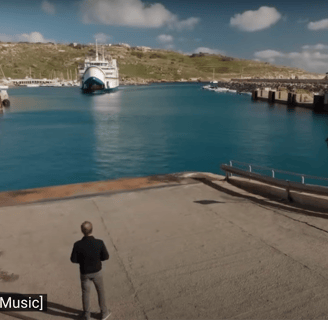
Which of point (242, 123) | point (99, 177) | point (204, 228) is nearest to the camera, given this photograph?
point (204, 228)

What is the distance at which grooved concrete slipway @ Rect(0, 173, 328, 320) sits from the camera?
4859 millimetres

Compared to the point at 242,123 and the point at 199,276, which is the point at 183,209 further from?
the point at 242,123

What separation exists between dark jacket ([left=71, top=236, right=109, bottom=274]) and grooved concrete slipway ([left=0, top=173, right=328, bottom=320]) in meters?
0.90

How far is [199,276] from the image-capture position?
5.61m

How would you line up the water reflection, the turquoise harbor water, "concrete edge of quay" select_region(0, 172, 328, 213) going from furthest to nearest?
the water reflection < the turquoise harbor water < "concrete edge of quay" select_region(0, 172, 328, 213)

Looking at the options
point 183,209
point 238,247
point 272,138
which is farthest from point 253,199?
point 272,138

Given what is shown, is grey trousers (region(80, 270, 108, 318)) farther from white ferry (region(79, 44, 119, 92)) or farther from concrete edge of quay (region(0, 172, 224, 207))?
white ferry (region(79, 44, 119, 92))

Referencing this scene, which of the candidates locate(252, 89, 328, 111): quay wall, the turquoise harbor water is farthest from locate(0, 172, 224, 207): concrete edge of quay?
locate(252, 89, 328, 111): quay wall

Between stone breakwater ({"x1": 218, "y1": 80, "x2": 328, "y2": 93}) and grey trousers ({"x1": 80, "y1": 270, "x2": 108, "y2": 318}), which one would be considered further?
stone breakwater ({"x1": 218, "y1": 80, "x2": 328, "y2": 93})

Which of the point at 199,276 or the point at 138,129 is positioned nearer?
the point at 199,276

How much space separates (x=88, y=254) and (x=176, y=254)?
2.53 meters

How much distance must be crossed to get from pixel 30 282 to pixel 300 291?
4.61 metres

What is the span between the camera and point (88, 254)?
4.34m

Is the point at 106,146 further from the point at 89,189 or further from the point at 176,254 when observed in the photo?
the point at 176,254
